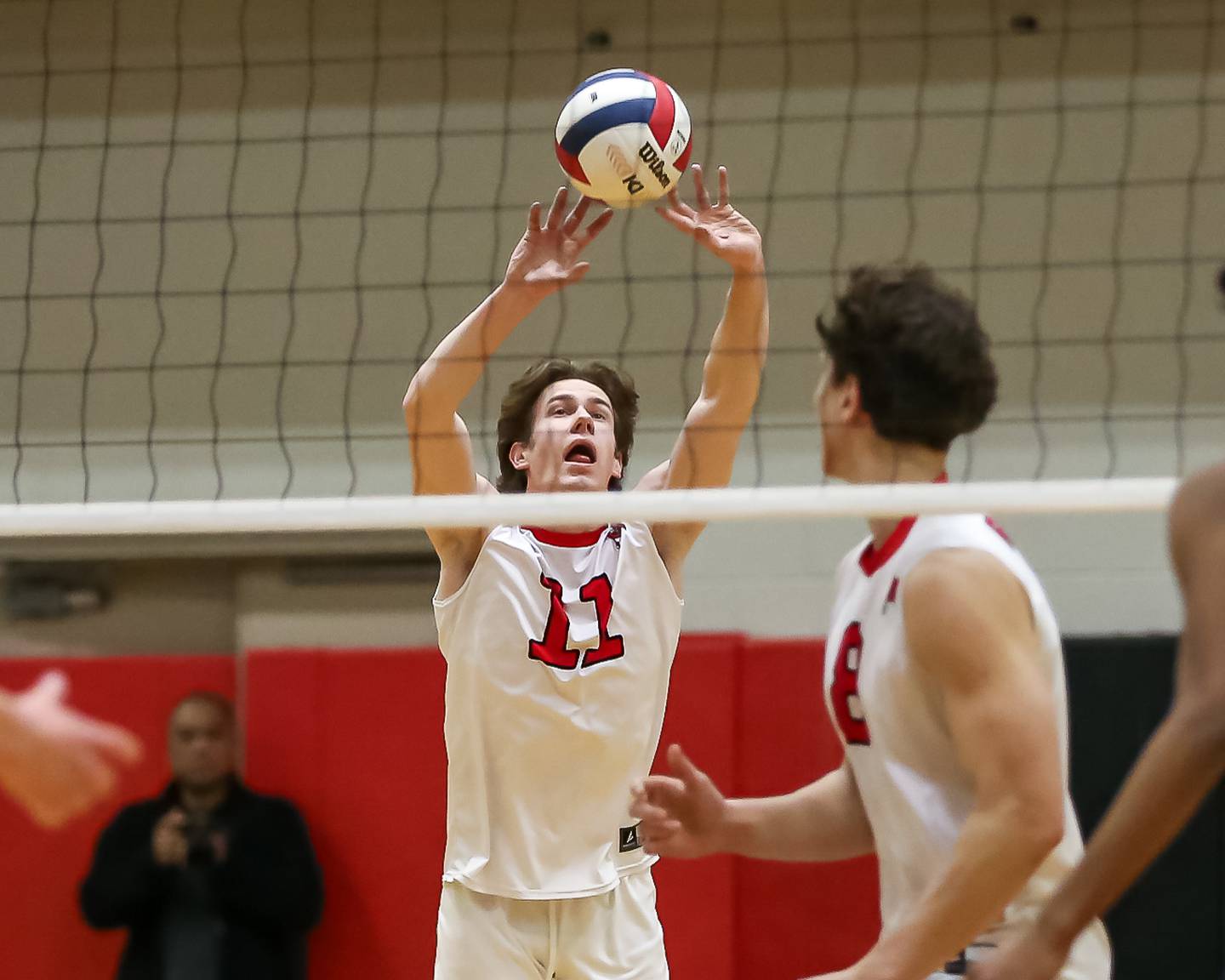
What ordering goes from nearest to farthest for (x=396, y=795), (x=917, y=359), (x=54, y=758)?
(x=917, y=359)
(x=54, y=758)
(x=396, y=795)

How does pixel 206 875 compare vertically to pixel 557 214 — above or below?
below

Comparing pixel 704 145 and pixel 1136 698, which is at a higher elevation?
pixel 704 145

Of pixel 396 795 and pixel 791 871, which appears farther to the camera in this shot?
pixel 396 795

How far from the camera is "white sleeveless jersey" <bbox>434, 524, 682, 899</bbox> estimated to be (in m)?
3.47

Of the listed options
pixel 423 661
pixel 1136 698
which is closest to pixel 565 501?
pixel 423 661

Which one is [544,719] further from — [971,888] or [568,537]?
[971,888]

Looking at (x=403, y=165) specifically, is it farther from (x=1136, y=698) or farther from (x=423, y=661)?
(x=1136, y=698)

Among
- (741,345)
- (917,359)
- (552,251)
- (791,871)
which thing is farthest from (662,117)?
(791,871)

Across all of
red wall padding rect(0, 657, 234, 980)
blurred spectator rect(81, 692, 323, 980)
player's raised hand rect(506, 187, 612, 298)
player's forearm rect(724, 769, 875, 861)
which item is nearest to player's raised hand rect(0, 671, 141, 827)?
player's forearm rect(724, 769, 875, 861)

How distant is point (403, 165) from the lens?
643 cm

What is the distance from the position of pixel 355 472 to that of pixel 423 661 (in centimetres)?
103

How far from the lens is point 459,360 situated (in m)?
3.53

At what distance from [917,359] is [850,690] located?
516 millimetres

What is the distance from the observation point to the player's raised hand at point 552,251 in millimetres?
3588
